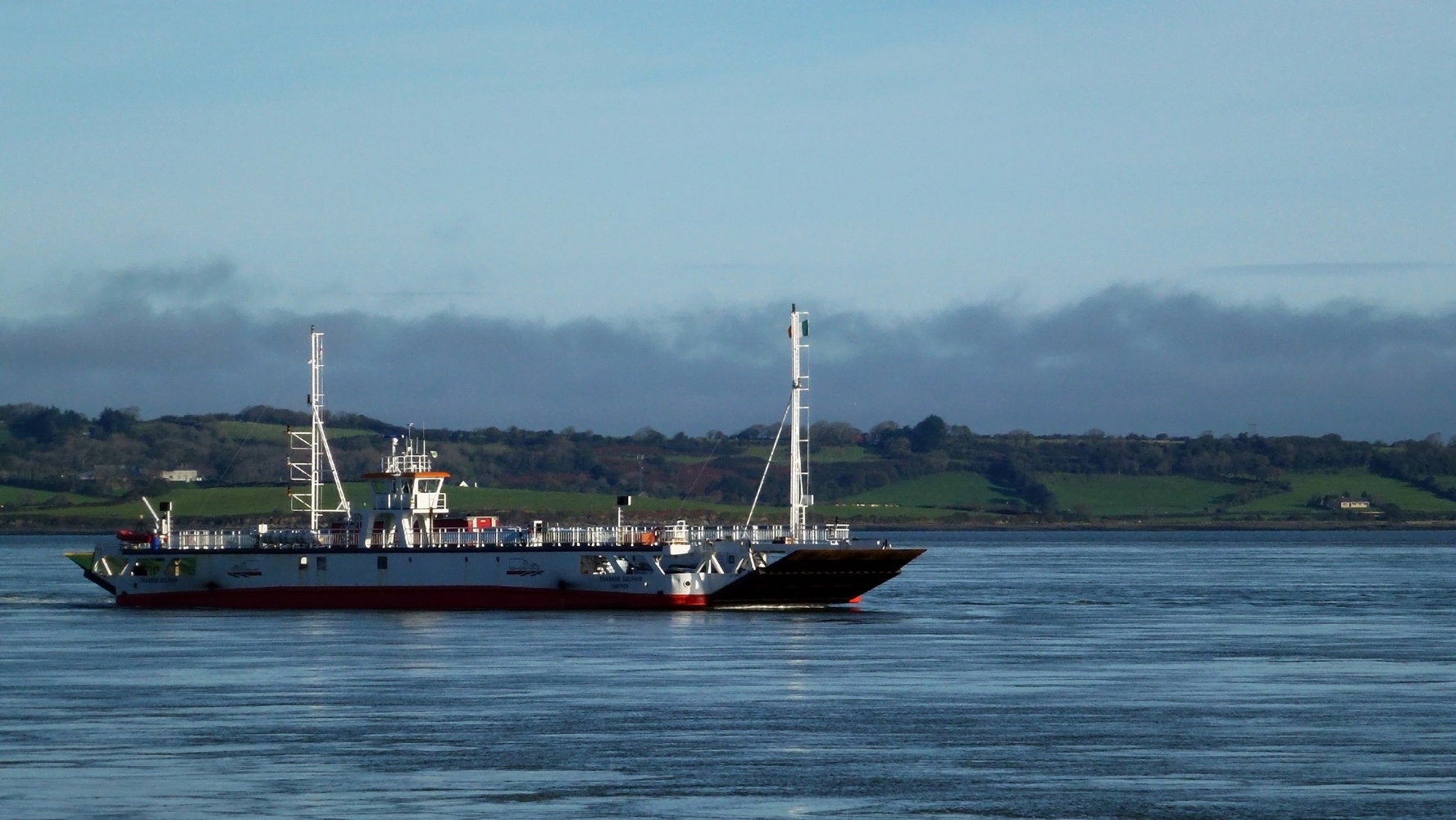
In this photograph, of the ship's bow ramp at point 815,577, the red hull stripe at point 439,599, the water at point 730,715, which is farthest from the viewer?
the red hull stripe at point 439,599

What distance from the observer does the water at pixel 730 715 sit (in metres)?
29.9

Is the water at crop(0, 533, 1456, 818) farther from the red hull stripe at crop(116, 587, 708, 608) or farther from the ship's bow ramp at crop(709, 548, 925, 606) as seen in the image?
the red hull stripe at crop(116, 587, 708, 608)

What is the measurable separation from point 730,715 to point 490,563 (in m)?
38.9

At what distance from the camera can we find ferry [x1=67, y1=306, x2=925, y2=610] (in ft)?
250

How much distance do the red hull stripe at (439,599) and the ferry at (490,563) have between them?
0.05 meters

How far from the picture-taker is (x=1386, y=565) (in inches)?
5576

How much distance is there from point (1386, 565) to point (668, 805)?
123m

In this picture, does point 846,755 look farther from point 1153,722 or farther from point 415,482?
point 415,482

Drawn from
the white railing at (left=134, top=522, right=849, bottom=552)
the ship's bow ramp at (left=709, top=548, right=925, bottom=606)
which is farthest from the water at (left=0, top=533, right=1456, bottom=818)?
the white railing at (left=134, top=522, right=849, bottom=552)

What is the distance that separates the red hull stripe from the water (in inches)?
96.4

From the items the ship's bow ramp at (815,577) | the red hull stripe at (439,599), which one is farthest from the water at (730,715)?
the red hull stripe at (439,599)

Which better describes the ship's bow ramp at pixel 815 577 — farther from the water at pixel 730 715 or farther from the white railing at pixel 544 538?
the water at pixel 730 715

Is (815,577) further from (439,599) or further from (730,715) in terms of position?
(730,715)

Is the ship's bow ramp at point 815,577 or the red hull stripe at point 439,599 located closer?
the ship's bow ramp at point 815,577
